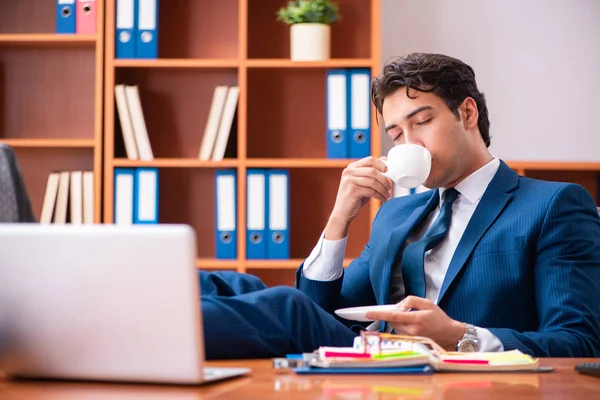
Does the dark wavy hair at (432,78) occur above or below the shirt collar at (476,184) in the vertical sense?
above

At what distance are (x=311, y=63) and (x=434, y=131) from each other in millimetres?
1396

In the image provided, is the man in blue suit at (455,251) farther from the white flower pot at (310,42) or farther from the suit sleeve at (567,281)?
the white flower pot at (310,42)

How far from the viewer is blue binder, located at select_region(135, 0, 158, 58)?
3246 millimetres

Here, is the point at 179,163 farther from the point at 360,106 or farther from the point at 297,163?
the point at 360,106

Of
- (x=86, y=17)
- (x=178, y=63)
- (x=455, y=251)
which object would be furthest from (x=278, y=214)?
(x=455, y=251)

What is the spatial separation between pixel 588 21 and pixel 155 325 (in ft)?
10.2

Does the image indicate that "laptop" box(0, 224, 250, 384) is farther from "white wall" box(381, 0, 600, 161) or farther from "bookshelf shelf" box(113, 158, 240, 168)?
"white wall" box(381, 0, 600, 161)

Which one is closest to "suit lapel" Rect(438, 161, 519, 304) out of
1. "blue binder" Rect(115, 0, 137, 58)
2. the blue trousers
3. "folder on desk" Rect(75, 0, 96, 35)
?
the blue trousers

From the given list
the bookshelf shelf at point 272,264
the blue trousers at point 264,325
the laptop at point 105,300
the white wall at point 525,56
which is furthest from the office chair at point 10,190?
the white wall at point 525,56

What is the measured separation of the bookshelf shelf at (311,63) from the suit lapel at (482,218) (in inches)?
57.3

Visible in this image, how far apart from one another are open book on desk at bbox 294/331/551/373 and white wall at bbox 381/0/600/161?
242 cm

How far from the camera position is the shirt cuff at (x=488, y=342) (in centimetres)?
137

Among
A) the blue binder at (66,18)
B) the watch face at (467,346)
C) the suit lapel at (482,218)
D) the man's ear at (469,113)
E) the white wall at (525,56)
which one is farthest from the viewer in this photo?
the white wall at (525,56)

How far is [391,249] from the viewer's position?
191cm
